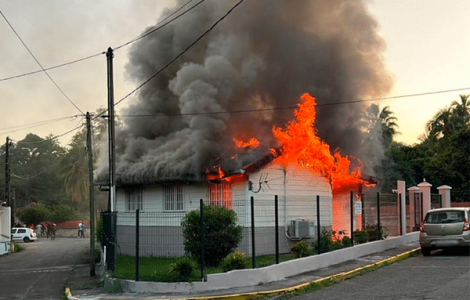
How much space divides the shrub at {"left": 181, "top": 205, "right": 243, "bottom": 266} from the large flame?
16.8 ft

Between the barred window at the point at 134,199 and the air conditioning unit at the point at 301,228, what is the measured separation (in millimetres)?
6502

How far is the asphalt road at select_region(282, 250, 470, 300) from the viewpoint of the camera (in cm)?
1093

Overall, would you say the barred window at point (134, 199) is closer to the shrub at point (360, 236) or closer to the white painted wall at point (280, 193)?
the white painted wall at point (280, 193)

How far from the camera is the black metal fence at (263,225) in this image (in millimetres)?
14133

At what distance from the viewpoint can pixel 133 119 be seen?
81.7 ft

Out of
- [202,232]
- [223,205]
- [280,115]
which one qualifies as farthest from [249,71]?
[202,232]

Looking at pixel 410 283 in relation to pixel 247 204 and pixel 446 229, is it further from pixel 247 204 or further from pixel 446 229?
pixel 446 229

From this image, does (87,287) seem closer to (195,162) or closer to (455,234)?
(195,162)

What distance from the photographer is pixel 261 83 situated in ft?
72.9

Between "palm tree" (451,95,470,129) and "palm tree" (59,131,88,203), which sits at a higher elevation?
"palm tree" (451,95,470,129)

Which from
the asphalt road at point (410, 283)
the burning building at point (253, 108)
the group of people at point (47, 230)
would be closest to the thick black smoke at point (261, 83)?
the burning building at point (253, 108)

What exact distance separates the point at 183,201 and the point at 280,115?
198 inches

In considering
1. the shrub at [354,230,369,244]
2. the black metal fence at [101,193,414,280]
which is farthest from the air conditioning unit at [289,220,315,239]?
the shrub at [354,230,369,244]

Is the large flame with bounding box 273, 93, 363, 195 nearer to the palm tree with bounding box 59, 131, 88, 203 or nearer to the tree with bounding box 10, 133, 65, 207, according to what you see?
the palm tree with bounding box 59, 131, 88, 203
